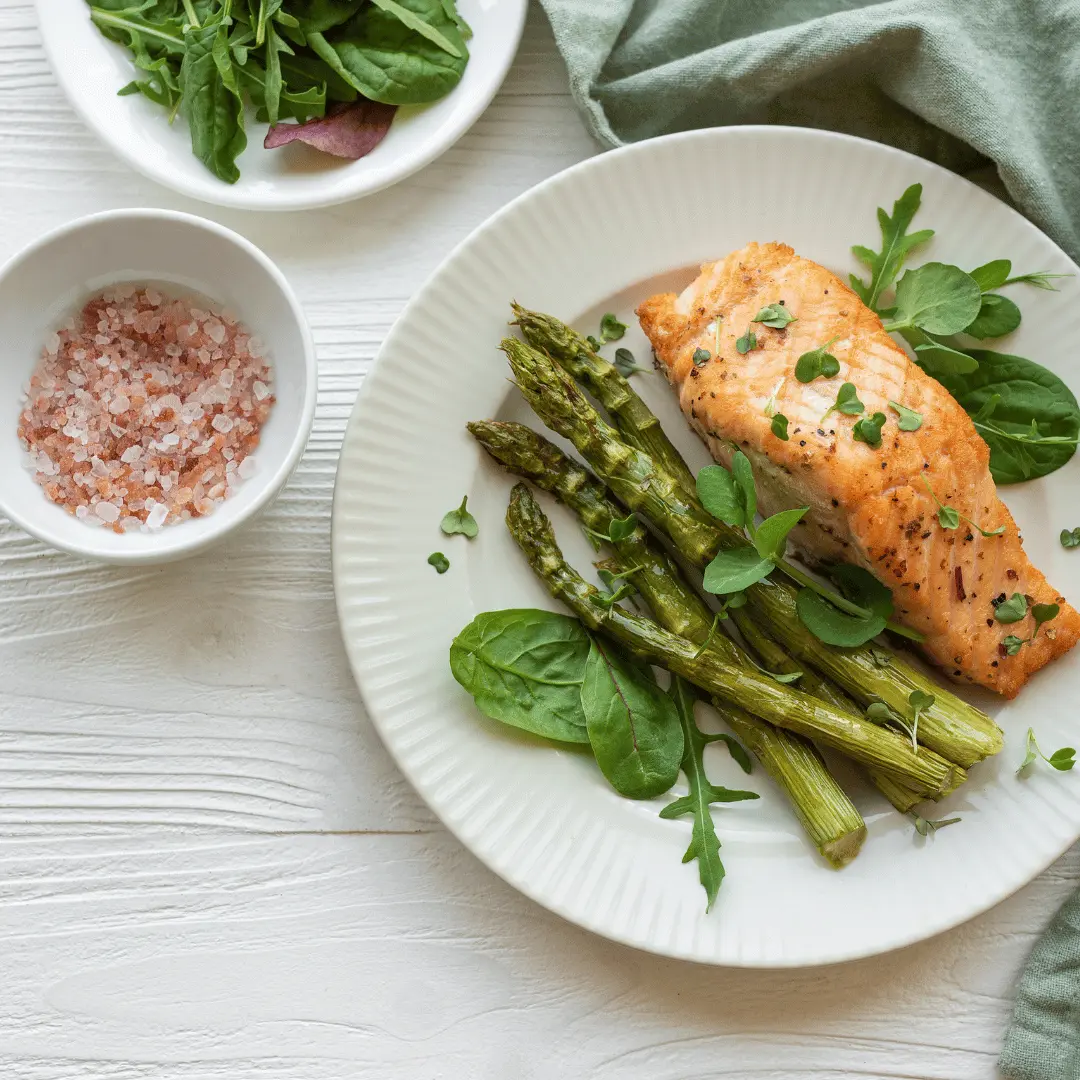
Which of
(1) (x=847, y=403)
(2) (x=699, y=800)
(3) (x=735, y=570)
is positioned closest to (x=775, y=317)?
(1) (x=847, y=403)

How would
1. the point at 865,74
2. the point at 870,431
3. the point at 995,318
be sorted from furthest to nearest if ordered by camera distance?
the point at 865,74 < the point at 995,318 < the point at 870,431

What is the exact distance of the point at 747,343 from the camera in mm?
2633

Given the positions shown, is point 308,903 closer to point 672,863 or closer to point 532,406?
point 672,863

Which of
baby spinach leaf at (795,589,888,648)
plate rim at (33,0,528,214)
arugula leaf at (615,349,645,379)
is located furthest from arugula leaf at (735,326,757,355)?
plate rim at (33,0,528,214)

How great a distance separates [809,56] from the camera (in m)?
2.88

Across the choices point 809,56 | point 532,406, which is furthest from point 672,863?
point 809,56

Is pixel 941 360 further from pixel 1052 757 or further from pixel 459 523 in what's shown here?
pixel 459 523

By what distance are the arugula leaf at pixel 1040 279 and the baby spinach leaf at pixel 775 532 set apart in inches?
35.7

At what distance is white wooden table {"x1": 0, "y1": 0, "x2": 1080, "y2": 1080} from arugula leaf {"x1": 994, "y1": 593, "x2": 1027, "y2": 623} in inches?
31.9

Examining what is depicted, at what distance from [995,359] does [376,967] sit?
235 centimetres

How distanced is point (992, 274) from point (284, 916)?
2.57m

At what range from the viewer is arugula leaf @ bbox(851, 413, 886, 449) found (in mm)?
2506

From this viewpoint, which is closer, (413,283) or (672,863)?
(672,863)

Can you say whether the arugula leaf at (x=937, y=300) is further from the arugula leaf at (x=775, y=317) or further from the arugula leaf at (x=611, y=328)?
A: the arugula leaf at (x=611, y=328)
